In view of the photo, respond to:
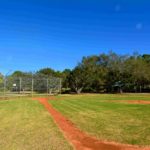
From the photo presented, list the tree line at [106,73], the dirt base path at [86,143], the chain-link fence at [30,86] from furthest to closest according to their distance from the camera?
the tree line at [106,73], the chain-link fence at [30,86], the dirt base path at [86,143]

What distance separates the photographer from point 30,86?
40.5 metres

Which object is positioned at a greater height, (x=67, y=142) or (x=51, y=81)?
(x=51, y=81)

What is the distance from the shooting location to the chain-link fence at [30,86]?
36625 millimetres

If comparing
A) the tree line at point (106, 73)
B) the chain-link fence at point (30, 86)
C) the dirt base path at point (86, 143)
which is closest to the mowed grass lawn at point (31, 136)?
the dirt base path at point (86, 143)


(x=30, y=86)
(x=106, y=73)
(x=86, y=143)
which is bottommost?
(x=86, y=143)

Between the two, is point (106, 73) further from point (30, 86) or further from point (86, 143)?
point (86, 143)

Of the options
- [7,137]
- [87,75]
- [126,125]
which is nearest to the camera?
[7,137]

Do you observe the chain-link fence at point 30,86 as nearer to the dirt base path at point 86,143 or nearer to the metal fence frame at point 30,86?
the metal fence frame at point 30,86

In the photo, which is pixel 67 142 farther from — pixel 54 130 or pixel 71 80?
pixel 71 80

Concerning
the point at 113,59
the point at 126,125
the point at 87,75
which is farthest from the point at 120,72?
the point at 126,125

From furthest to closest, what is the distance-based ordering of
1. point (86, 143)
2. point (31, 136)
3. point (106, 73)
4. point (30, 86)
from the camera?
point (106, 73) → point (30, 86) → point (31, 136) → point (86, 143)

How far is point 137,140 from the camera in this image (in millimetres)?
8078

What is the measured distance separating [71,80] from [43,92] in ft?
48.5

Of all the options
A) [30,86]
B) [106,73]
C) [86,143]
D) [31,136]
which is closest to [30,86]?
[30,86]
